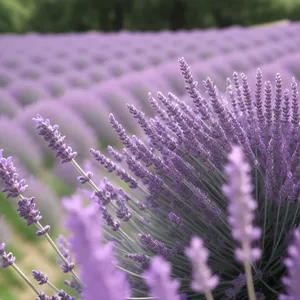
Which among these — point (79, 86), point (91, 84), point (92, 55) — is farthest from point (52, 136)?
point (92, 55)

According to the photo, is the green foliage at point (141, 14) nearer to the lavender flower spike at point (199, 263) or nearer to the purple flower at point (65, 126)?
the purple flower at point (65, 126)

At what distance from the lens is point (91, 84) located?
6621 millimetres

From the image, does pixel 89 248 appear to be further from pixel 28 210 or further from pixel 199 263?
pixel 28 210

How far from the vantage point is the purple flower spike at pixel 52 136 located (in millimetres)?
924

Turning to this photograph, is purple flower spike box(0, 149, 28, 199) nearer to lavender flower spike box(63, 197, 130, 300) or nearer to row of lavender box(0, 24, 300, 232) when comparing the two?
lavender flower spike box(63, 197, 130, 300)

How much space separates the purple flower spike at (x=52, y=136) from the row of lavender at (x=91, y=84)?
2.10 m

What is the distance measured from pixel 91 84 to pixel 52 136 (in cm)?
577

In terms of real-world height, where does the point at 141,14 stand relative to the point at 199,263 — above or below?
above

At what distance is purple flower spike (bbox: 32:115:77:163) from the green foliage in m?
20.0

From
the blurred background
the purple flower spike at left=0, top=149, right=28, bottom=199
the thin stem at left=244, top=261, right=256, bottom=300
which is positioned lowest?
the blurred background

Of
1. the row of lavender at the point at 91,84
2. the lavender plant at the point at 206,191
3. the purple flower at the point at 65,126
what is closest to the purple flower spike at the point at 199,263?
the lavender plant at the point at 206,191

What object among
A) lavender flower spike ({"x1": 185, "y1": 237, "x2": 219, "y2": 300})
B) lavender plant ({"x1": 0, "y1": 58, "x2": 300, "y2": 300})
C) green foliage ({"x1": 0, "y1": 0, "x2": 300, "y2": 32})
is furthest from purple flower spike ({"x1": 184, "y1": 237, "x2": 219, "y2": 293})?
green foliage ({"x1": 0, "y1": 0, "x2": 300, "y2": 32})

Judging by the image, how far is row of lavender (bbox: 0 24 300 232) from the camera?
3988 millimetres

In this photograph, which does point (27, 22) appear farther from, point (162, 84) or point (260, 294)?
point (260, 294)
